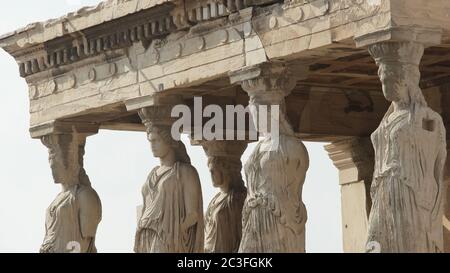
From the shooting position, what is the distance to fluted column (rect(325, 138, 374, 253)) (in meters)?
28.8

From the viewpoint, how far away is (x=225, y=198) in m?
27.2

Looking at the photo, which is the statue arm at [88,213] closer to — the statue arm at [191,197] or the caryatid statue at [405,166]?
the statue arm at [191,197]

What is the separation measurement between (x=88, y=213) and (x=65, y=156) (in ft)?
2.51

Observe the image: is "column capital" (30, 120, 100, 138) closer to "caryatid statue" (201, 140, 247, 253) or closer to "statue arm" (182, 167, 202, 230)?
"caryatid statue" (201, 140, 247, 253)

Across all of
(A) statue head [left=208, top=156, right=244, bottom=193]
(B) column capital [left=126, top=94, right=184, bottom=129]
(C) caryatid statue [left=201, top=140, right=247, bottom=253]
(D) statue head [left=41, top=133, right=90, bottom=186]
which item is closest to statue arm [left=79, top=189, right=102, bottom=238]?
(D) statue head [left=41, top=133, right=90, bottom=186]

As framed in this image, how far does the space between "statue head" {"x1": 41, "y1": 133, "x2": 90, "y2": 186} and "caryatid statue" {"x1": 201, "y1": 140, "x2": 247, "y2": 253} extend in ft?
5.30

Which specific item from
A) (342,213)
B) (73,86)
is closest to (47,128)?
(73,86)

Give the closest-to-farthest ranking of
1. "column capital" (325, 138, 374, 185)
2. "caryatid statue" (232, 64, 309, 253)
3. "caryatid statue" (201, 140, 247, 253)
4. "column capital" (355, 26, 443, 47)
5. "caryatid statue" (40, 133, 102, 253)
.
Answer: "column capital" (355, 26, 443, 47)
"caryatid statue" (232, 64, 309, 253)
"caryatid statue" (201, 140, 247, 253)
"caryatid statue" (40, 133, 102, 253)
"column capital" (325, 138, 374, 185)

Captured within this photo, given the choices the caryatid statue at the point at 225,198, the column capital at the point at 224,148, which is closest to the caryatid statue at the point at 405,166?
the caryatid statue at the point at 225,198

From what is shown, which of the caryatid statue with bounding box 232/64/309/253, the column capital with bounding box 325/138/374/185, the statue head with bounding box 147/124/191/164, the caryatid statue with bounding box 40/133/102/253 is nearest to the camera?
the caryatid statue with bounding box 232/64/309/253

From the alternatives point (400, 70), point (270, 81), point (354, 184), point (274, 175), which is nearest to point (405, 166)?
point (400, 70)

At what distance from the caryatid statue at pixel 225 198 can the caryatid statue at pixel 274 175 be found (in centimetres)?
344

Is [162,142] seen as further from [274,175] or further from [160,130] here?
[274,175]

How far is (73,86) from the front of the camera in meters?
26.9
